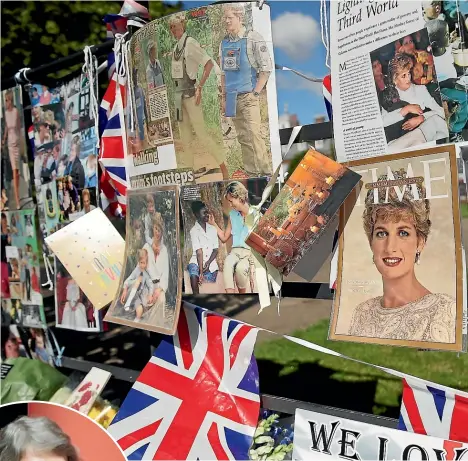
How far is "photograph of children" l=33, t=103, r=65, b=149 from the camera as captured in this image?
6.99 ft

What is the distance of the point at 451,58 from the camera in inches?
42.9

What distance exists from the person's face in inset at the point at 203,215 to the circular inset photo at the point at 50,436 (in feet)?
1.92

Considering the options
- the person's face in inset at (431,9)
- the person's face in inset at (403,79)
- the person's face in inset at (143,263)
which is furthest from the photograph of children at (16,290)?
the person's face in inset at (431,9)

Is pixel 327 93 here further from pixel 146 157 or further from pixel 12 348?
pixel 12 348

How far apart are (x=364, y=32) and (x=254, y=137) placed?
36cm

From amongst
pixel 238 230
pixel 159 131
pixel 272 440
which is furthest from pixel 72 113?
pixel 272 440

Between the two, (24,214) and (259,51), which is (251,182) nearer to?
(259,51)

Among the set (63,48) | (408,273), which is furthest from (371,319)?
(63,48)

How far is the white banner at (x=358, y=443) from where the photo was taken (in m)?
1.14

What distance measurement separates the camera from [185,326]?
1.63 meters

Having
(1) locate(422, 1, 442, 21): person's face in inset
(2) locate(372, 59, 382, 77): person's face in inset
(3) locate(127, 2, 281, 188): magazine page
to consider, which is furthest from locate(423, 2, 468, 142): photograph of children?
(3) locate(127, 2, 281, 188): magazine page

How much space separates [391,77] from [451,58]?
0.44ft

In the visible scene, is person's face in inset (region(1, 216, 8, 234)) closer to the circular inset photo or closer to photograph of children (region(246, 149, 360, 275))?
the circular inset photo

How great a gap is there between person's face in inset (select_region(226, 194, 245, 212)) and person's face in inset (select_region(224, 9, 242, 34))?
1.36ft
